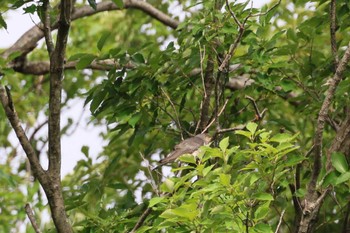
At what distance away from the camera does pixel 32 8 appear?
3027 mm

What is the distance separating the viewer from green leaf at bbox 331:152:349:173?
2754 millimetres

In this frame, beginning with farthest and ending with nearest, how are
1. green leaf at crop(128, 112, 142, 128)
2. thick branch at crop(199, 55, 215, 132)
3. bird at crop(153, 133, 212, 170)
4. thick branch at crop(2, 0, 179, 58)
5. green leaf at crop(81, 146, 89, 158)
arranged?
1. thick branch at crop(2, 0, 179, 58)
2. green leaf at crop(81, 146, 89, 158)
3. green leaf at crop(128, 112, 142, 128)
4. thick branch at crop(199, 55, 215, 132)
5. bird at crop(153, 133, 212, 170)

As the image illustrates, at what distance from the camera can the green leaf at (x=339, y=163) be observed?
108 inches

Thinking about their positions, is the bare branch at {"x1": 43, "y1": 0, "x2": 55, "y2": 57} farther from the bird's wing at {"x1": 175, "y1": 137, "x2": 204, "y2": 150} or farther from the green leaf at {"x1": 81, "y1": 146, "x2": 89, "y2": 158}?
the green leaf at {"x1": 81, "y1": 146, "x2": 89, "y2": 158}

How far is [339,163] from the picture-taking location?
2.78 m

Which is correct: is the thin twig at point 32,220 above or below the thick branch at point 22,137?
below

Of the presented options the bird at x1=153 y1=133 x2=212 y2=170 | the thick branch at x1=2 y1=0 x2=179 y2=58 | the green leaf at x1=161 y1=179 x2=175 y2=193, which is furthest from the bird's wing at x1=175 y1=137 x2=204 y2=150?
the thick branch at x1=2 y1=0 x2=179 y2=58

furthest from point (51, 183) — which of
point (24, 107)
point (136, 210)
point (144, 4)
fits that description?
point (24, 107)

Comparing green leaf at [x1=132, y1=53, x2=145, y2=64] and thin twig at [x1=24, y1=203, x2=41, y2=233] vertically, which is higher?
green leaf at [x1=132, y1=53, x2=145, y2=64]

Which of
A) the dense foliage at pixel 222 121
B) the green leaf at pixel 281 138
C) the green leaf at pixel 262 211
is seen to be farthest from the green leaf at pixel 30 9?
the green leaf at pixel 262 211

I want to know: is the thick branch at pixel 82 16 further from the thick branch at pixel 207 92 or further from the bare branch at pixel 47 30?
the bare branch at pixel 47 30

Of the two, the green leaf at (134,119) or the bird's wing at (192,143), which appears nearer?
the bird's wing at (192,143)

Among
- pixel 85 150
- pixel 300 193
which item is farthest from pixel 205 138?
pixel 85 150

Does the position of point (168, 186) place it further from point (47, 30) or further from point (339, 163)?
point (47, 30)
